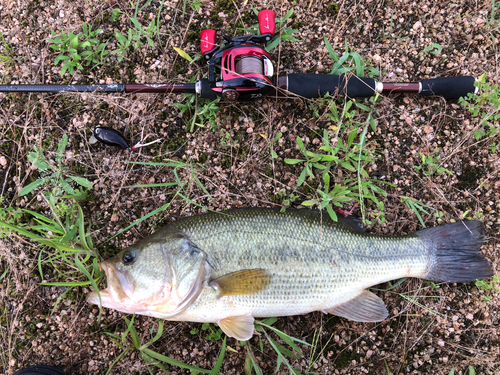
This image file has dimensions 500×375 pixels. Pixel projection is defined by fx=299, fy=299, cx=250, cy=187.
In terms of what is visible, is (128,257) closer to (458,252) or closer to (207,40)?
(207,40)

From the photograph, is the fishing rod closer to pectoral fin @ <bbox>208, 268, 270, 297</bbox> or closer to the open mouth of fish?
pectoral fin @ <bbox>208, 268, 270, 297</bbox>

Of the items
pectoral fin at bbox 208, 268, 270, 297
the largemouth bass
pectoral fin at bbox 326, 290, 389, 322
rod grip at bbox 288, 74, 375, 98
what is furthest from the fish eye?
rod grip at bbox 288, 74, 375, 98

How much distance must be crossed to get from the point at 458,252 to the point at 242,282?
201 centimetres

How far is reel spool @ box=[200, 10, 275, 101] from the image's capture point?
250cm

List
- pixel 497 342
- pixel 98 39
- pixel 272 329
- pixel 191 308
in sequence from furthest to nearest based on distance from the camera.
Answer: pixel 98 39 < pixel 497 342 < pixel 272 329 < pixel 191 308

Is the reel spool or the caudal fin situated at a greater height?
the reel spool

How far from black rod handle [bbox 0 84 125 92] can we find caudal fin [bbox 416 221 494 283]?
3127 millimetres

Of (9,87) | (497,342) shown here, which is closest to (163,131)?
(9,87)

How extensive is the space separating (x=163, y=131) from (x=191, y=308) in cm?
169

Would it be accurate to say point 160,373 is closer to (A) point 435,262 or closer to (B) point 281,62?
(A) point 435,262

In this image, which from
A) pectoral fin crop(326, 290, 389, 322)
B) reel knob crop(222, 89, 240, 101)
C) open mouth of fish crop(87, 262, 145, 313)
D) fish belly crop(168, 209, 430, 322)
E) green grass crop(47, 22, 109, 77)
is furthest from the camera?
green grass crop(47, 22, 109, 77)

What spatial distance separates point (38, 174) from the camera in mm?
3002

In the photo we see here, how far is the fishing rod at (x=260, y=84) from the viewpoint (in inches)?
100

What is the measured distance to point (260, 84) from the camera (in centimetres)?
252
